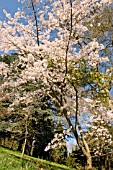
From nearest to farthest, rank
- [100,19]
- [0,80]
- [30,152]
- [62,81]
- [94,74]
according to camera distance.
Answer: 1. [94,74]
2. [62,81]
3. [100,19]
4. [0,80]
5. [30,152]

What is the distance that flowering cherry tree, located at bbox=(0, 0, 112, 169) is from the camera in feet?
16.8

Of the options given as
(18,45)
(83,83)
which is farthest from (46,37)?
(83,83)

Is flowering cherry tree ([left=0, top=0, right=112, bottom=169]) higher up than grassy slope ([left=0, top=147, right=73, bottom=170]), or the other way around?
flowering cherry tree ([left=0, top=0, right=112, bottom=169])

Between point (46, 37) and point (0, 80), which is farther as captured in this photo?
point (0, 80)

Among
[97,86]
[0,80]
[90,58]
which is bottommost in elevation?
[97,86]

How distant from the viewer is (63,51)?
593cm

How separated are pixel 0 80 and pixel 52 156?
34.1 feet

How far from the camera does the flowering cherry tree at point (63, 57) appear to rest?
511 cm

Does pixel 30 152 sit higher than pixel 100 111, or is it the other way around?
pixel 30 152

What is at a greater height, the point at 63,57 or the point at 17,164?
the point at 63,57

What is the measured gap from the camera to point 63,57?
574cm

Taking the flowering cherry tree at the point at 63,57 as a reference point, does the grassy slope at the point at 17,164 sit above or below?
below

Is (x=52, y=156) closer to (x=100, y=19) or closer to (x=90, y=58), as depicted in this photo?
(x=100, y=19)

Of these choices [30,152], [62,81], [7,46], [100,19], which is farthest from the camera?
[30,152]
